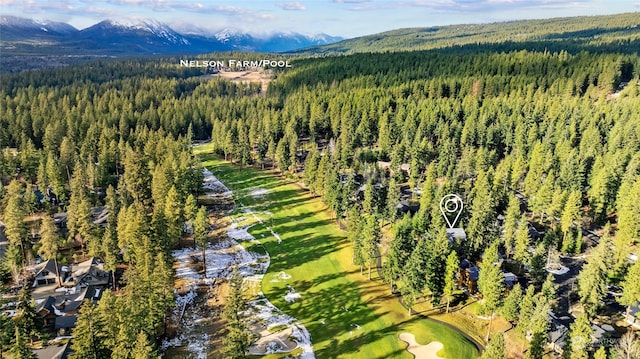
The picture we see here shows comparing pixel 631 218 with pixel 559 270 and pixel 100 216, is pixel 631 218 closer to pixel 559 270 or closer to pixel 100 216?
pixel 559 270

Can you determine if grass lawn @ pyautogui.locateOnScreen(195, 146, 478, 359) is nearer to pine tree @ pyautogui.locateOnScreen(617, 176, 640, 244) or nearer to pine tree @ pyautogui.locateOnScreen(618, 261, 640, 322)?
pine tree @ pyautogui.locateOnScreen(618, 261, 640, 322)

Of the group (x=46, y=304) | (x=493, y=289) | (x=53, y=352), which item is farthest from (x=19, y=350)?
(x=493, y=289)

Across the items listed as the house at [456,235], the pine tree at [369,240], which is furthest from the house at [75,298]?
the house at [456,235]

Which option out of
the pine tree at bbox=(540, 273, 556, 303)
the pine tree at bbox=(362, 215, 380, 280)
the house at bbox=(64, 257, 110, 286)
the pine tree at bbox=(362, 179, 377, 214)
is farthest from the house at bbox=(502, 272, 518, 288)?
the house at bbox=(64, 257, 110, 286)

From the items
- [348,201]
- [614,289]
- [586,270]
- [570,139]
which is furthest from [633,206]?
[348,201]

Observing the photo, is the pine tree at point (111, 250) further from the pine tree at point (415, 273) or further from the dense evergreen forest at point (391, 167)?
the pine tree at point (415, 273)
